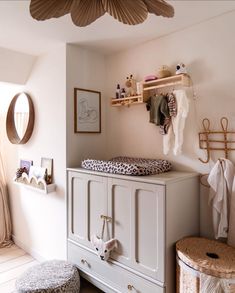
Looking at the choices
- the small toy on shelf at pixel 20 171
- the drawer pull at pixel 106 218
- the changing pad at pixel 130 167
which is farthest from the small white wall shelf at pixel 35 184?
the drawer pull at pixel 106 218

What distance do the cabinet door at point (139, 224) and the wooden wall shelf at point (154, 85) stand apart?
82cm

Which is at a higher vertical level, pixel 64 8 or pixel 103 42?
pixel 103 42

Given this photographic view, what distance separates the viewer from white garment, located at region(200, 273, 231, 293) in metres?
1.30

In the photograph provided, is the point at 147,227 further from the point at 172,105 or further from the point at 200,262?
the point at 172,105

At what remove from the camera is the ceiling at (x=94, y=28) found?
5.29 ft

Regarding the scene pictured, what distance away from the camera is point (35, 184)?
251 centimetres

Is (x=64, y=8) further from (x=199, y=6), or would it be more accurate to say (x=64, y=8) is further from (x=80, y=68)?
(x=80, y=68)

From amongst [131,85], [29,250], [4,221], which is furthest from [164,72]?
[4,221]

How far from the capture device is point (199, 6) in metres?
1.60

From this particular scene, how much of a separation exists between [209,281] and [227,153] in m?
0.86

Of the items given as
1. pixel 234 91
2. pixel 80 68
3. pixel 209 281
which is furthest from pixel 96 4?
pixel 209 281

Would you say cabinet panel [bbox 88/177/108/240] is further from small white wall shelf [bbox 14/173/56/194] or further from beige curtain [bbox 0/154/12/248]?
beige curtain [bbox 0/154/12/248]

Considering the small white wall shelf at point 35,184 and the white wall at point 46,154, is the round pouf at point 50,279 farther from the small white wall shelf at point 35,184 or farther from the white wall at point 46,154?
the small white wall shelf at point 35,184

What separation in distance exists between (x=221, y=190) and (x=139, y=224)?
0.63m
